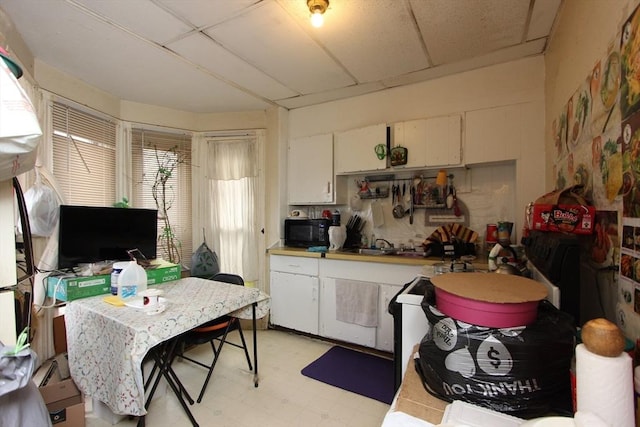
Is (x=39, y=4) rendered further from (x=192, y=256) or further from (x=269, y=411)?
(x=269, y=411)

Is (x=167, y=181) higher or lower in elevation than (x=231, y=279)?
higher

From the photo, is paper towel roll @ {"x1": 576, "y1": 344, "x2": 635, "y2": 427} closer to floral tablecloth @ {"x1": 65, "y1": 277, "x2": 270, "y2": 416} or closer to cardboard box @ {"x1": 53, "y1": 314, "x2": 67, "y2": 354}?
floral tablecloth @ {"x1": 65, "y1": 277, "x2": 270, "y2": 416}

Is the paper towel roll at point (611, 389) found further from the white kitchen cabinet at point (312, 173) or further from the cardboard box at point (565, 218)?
the white kitchen cabinet at point (312, 173)

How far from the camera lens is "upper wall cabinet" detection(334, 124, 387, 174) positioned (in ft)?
9.68

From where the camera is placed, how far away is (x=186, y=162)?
3.57m

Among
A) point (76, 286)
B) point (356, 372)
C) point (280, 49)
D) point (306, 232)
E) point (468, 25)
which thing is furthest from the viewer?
point (306, 232)

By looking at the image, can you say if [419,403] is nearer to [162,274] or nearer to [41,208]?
[162,274]

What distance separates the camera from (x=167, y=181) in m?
3.42

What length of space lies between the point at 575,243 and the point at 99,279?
261cm

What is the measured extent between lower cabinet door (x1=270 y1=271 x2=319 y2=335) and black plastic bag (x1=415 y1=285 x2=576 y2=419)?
91.6 inches

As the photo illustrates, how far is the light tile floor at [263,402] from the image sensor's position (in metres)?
1.89

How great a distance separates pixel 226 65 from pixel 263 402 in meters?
2.69

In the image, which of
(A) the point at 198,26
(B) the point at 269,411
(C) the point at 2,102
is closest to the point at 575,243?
(C) the point at 2,102

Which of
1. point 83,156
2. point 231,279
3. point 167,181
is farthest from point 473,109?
point 83,156
